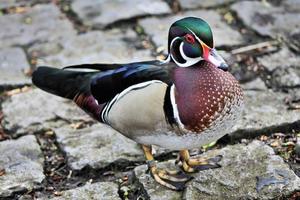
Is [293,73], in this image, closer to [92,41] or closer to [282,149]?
[282,149]

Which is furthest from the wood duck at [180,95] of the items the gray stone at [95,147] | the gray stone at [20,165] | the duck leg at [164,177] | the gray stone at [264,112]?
the gray stone at [264,112]

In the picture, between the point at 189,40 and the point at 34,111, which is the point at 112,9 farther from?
the point at 189,40

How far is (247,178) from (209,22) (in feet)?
5.20

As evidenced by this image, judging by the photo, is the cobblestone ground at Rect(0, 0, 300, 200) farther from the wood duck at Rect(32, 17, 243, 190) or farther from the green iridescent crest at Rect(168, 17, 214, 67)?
the green iridescent crest at Rect(168, 17, 214, 67)

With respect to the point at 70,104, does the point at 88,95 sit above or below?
above

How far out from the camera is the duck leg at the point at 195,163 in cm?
275

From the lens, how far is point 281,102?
10.6ft

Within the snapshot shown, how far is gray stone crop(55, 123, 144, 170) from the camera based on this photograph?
2885mm

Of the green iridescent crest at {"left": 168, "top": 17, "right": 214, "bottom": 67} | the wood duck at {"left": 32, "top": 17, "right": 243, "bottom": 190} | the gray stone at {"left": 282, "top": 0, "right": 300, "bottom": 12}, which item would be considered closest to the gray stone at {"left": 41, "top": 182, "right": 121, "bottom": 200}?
the wood duck at {"left": 32, "top": 17, "right": 243, "bottom": 190}

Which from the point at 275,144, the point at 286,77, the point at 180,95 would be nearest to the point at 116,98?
the point at 180,95

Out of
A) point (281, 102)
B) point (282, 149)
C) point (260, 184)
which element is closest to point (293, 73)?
point (281, 102)

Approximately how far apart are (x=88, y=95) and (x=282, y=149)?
919 millimetres

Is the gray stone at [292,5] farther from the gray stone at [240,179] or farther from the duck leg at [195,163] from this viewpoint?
the duck leg at [195,163]

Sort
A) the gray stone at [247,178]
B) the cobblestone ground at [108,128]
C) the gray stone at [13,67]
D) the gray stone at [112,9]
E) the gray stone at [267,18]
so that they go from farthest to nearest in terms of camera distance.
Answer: the gray stone at [112,9] < the gray stone at [267,18] < the gray stone at [13,67] < the cobblestone ground at [108,128] < the gray stone at [247,178]
